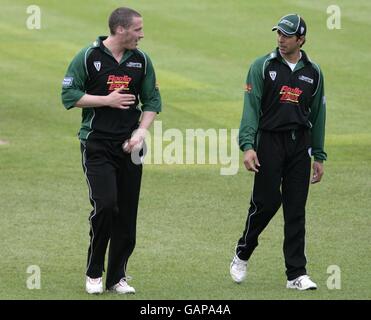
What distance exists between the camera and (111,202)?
9.41 metres

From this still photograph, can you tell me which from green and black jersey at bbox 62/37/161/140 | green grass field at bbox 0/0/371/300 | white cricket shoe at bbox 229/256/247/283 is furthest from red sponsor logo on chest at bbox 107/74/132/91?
white cricket shoe at bbox 229/256/247/283

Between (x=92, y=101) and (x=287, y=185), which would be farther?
(x=287, y=185)

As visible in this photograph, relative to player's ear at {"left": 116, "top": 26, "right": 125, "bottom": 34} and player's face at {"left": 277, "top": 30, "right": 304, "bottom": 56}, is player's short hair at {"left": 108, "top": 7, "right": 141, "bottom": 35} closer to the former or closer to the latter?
player's ear at {"left": 116, "top": 26, "right": 125, "bottom": 34}

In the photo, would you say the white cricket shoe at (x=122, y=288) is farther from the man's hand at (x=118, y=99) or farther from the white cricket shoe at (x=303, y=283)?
the man's hand at (x=118, y=99)

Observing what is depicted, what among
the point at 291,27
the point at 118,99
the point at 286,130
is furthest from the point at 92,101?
the point at 291,27

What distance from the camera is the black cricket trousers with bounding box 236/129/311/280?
9828 millimetres

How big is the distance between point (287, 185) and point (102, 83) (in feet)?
5.88

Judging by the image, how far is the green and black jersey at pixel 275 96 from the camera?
32.0ft

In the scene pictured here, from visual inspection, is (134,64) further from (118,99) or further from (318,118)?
(318,118)

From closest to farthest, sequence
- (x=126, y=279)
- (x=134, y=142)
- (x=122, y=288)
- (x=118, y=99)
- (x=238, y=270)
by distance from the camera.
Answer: (x=118, y=99) → (x=134, y=142) → (x=122, y=288) → (x=126, y=279) → (x=238, y=270)

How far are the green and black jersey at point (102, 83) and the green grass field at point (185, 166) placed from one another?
4.46 feet

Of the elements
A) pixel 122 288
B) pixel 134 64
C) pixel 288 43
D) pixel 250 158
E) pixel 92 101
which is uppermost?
pixel 288 43

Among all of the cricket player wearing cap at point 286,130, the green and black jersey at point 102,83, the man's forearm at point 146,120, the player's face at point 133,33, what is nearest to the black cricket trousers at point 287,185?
the cricket player wearing cap at point 286,130
